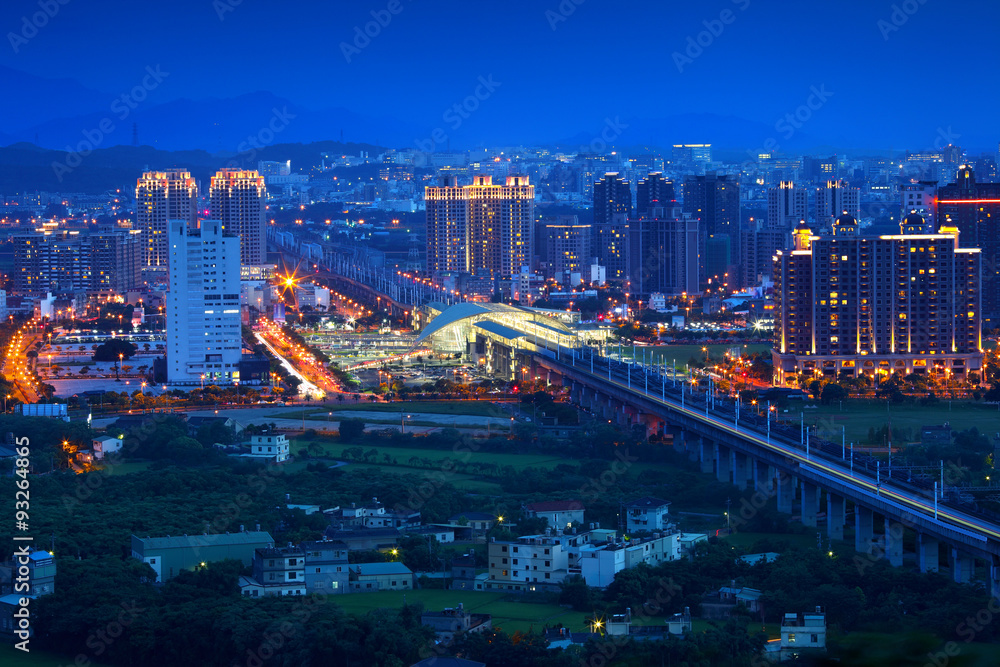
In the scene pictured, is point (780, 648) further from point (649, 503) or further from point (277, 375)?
point (277, 375)

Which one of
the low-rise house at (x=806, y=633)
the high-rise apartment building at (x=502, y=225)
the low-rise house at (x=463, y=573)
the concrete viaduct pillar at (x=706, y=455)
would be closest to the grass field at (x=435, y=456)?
the concrete viaduct pillar at (x=706, y=455)

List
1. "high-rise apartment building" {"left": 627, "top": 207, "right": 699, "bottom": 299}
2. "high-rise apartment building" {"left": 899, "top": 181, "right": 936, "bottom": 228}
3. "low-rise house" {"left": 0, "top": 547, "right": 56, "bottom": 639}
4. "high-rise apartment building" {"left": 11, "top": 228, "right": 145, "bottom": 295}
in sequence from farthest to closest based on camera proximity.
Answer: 1. "high-rise apartment building" {"left": 627, "top": 207, "right": 699, "bottom": 299}
2. "high-rise apartment building" {"left": 11, "top": 228, "right": 145, "bottom": 295}
3. "high-rise apartment building" {"left": 899, "top": 181, "right": 936, "bottom": 228}
4. "low-rise house" {"left": 0, "top": 547, "right": 56, "bottom": 639}

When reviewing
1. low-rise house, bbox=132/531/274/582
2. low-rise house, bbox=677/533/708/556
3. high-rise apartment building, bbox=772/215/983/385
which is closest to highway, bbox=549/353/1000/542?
low-rise house, bbox=677/533/708/556

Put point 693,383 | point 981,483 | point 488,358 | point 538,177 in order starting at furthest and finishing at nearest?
point 538,177 < point 488,358 < point 693,383 < point 981,483

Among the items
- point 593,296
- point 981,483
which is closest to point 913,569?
point 981,483

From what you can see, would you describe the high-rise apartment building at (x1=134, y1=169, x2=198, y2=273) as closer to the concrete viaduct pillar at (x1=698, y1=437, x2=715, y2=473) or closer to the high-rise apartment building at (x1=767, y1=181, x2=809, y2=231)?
the high-rise apartment building at (x1=767, y1=181, x2=809, y2=231)
